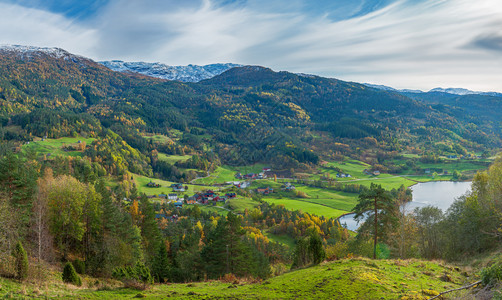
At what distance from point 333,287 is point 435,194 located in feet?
468

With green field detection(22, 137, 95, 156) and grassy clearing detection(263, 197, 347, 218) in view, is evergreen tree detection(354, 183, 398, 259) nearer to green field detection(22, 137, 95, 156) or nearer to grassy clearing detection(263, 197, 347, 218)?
grassy clearing detection(263, 197, 347, 218)

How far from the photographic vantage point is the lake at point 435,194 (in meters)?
105

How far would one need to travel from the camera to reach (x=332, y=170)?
189000mm

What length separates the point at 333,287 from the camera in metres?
15.0

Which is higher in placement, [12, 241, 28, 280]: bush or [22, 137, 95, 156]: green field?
[22, 137, 95, 156]: green field

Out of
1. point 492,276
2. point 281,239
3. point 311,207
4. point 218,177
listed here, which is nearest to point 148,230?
point 492,276

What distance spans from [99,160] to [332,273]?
153562 mm

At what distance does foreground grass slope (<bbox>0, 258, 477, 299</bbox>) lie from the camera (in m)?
14.1

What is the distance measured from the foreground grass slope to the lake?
282 feet

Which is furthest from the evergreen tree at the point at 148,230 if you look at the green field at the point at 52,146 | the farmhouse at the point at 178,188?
the green field at the point at 52,146

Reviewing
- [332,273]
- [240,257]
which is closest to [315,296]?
[332,273]

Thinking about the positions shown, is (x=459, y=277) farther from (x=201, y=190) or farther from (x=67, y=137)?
(x=67, y=137)

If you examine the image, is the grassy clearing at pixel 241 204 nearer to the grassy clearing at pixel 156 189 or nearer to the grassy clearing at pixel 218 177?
the grassy clearing at pixel 156 189

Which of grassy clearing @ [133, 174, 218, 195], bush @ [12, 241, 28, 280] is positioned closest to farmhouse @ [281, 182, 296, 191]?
grassy clearing @ [133, 174, 218, 195]
